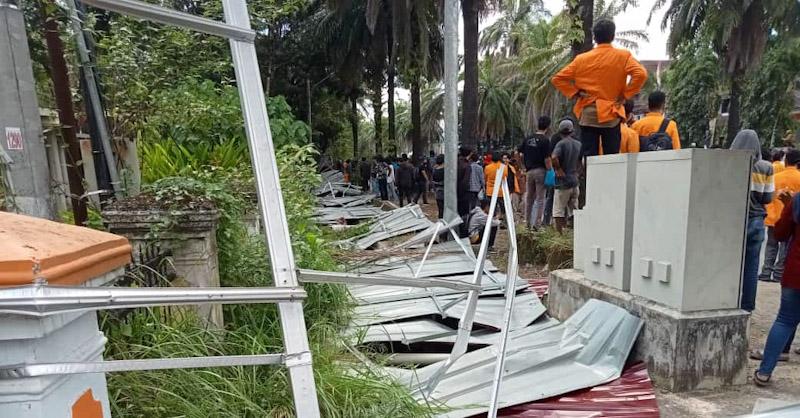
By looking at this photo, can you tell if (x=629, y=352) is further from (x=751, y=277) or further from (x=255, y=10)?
(x=255, y=10)

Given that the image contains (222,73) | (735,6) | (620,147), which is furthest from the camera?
(735,6)

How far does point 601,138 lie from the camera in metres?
4.76

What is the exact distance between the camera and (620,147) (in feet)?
15.8

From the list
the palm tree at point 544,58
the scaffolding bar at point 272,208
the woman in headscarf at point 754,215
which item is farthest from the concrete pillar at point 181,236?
the palm tree at point 544,58

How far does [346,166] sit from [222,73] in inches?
645

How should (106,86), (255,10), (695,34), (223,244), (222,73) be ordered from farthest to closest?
(695,34) < (255,10) < (222,73) < (106,86) < (223,244)

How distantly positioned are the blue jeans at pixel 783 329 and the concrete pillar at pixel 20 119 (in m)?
4.53

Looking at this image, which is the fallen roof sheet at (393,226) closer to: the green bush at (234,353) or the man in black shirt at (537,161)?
the man in black shirt at (537,161)

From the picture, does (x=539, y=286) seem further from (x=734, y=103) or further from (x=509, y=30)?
(x=509, y=30)

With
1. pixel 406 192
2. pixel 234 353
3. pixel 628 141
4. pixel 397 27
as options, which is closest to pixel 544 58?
pixel 397 27

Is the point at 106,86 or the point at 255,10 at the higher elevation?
the point at 255,10

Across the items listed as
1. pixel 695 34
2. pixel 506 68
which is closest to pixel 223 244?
pixel 695 34

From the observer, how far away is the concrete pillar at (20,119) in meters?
2.39

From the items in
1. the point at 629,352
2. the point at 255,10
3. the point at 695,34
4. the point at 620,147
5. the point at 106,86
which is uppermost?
the point at 695,34
